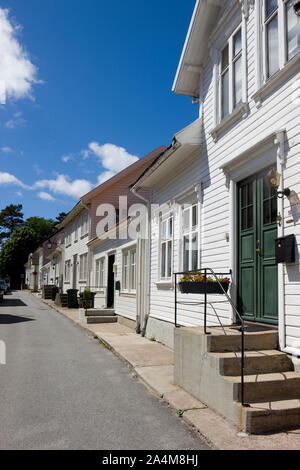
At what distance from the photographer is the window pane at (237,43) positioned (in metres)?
7.49

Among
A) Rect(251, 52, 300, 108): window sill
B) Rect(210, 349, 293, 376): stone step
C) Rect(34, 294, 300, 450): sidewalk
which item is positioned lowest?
Rect(34, 294, 300, 450): sidewalk

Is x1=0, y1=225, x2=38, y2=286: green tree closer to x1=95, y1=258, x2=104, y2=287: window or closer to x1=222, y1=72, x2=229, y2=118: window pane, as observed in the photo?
x1=95, y1=258, x2=104, y2=287: window

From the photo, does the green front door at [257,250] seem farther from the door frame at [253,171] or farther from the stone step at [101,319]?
the stone step at [101,319]

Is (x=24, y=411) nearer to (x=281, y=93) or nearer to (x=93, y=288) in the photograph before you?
(x=281, y=93)

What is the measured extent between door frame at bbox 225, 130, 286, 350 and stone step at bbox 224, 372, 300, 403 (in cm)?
65

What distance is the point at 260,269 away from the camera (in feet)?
20.9

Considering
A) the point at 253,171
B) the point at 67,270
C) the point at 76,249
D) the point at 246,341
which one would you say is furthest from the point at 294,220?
the point at 67,270

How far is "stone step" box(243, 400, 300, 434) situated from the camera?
4.25 meters

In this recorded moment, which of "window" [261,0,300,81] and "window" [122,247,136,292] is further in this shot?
"window" [122,247,136,292]

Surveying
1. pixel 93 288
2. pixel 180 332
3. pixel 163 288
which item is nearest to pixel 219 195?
pixel 180 332

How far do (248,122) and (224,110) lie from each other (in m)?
1.32

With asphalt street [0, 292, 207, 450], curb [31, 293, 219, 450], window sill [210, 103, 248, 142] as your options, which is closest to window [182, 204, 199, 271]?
window sill [210, 103, 248, 142]

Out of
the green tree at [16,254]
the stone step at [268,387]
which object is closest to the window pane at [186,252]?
the stone step at [268,387]

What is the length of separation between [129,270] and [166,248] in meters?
4.91
